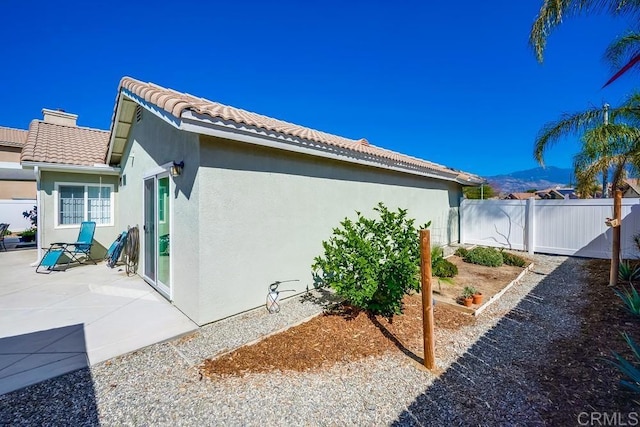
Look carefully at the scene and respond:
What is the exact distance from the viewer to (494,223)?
1446 cm

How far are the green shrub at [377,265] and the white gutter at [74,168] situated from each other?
10174mm

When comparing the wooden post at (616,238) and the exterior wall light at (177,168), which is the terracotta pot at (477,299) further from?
the exterior wall light at (177,168)

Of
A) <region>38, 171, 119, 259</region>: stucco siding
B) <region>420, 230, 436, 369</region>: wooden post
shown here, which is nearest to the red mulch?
<region>420, 230, 436, 369</region>: wooden post

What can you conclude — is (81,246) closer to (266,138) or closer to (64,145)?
(64,145)

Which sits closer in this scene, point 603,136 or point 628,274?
point 628,274

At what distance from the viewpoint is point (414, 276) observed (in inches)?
219

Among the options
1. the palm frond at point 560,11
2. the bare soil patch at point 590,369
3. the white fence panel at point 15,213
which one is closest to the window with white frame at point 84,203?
the bare soil patch at point 590,369

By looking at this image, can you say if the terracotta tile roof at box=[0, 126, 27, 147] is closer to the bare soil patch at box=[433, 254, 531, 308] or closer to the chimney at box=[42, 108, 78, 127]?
the chimney at box=[42, 108, 78, 127]

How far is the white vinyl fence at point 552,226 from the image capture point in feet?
36.1

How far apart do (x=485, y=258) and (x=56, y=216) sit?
16376 mm

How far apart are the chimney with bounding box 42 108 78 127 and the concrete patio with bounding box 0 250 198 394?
Result: 1013 centimetres

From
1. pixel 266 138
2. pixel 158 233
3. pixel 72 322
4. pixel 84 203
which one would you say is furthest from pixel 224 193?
pixel 84 203

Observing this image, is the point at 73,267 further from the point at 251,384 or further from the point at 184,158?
the point at 251,384

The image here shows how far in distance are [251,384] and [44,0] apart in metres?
14.5
